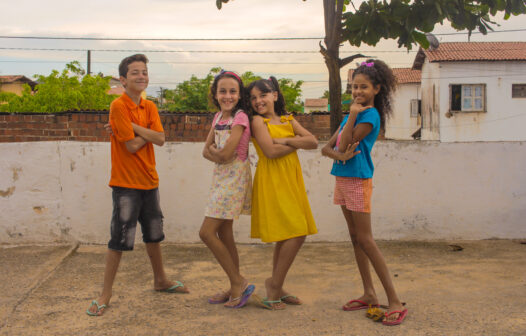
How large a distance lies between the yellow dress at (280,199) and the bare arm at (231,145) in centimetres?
19

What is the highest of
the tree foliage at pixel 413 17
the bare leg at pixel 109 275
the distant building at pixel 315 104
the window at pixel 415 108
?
the distant building at pixel 315 104

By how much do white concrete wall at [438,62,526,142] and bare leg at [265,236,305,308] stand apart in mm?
23279

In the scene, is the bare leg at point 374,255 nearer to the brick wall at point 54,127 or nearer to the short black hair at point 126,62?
the short black hair at point 126,62

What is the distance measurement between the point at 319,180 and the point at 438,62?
2209 cm

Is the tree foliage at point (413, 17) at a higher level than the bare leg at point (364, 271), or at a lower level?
higher

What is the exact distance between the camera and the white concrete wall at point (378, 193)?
529 cm

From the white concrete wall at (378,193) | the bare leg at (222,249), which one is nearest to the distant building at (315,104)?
the white concrete wall at (378,193)

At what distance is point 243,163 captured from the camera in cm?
356

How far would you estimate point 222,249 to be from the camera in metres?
3.47

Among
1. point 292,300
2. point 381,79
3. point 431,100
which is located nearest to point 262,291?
point 292,300

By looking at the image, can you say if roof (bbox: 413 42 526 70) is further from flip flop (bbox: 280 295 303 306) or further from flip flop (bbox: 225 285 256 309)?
flip flop (bbox: 225 285 256 309)

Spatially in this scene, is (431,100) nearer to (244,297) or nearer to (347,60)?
(347,60)

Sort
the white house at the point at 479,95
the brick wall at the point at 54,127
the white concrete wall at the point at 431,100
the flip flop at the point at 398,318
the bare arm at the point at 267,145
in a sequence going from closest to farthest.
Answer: the flip flop at the point at 398,318 → the bare arm at the point at 267,145 → the brick wall at the point at 54,127 → the white house at the point at 479,95 → the white concrete wall at the point at 431,100

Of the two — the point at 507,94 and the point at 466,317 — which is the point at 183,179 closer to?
the point at 466,317
